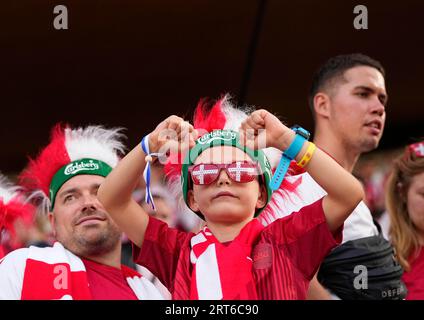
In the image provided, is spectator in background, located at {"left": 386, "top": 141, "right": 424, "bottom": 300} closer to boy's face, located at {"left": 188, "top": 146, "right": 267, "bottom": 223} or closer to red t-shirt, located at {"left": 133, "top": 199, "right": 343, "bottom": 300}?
red t-shirt, located at {"left": 133, "top": 199, "right": 343, "bottom": 300}

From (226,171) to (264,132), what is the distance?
0.58 ft

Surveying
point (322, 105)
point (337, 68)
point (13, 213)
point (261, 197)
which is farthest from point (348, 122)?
point (13, 213)

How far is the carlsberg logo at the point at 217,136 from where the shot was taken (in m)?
2.78

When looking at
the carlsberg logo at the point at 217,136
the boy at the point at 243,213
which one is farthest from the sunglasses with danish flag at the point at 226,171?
the carlsberg logo at the point at 217,136

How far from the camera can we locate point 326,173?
8.59ft

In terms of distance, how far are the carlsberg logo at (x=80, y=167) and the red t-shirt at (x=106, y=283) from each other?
40 cm

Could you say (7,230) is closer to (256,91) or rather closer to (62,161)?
(62,161)

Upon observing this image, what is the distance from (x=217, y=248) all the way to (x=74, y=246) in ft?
3.17

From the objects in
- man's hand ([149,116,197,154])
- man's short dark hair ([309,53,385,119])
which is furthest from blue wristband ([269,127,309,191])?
man's short dark hair ([309,53,385,119])

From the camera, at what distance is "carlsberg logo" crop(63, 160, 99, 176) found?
11.7 ft

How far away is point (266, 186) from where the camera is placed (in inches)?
111

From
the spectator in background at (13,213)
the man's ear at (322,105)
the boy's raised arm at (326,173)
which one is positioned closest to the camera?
the boy's raised arm at (326,173)

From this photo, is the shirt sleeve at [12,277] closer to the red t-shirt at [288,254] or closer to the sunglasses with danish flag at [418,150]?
the red t-shirt at [288,254]
